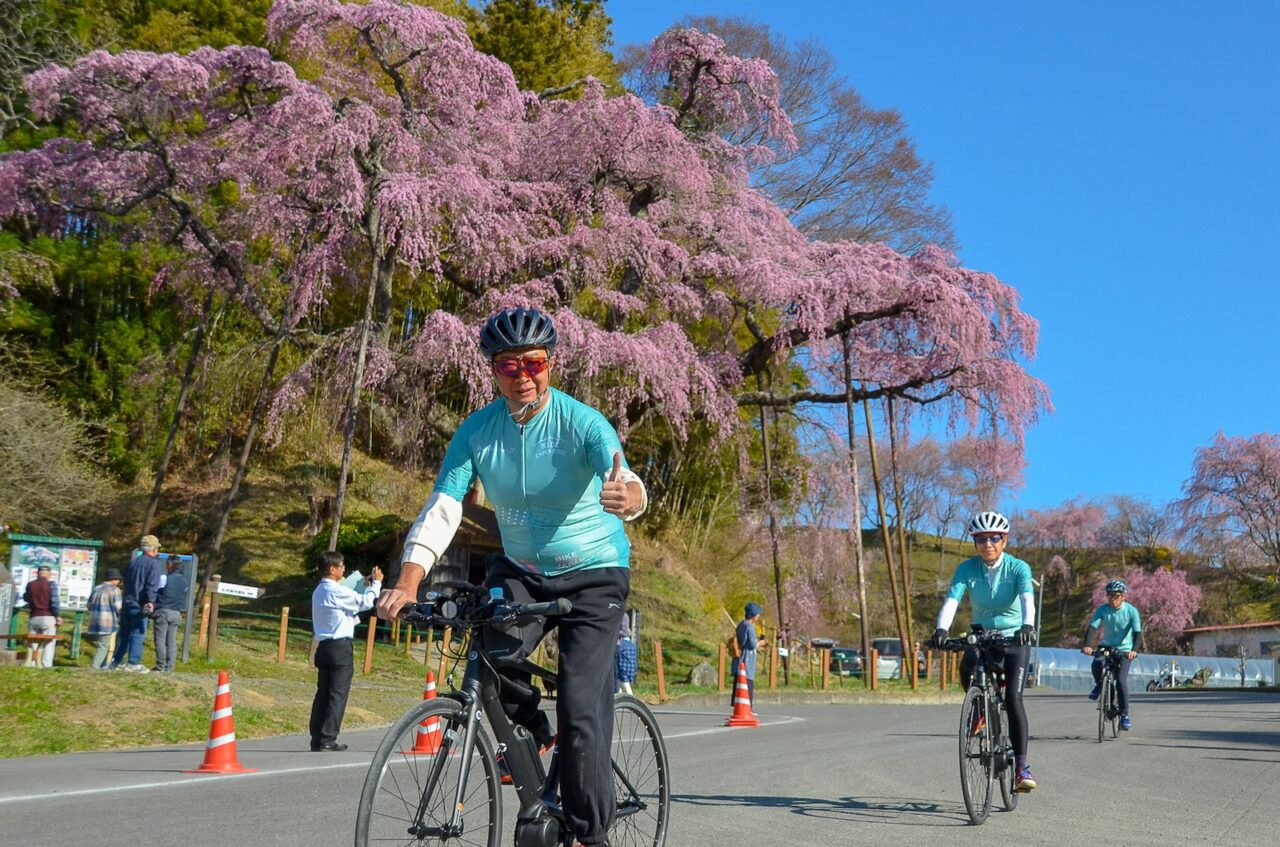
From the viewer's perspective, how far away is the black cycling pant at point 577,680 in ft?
15.1

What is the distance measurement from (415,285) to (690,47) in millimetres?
8719

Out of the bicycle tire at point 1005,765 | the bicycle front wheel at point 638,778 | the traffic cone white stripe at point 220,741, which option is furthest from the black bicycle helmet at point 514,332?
the traffic cone white stripe at point 220,741

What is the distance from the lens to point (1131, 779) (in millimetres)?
11039

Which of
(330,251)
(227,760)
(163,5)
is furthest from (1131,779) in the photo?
(163,5)

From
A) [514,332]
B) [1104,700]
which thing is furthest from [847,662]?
[514,332]

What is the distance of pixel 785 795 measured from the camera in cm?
900

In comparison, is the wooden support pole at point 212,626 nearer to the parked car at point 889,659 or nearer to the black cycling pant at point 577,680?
the black cycling pant at point 577,680

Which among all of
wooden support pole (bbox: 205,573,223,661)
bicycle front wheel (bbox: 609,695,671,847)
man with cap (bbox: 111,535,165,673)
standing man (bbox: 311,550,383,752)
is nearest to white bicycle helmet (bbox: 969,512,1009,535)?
bicycle front wheel (bbox: 609,695,671,847)

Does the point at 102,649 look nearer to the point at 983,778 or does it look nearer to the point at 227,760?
the point at 227,760

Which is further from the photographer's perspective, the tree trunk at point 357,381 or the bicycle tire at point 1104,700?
the tree trunk at point 357,381

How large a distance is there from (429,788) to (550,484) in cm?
114

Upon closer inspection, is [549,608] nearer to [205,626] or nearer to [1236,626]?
[205,626]

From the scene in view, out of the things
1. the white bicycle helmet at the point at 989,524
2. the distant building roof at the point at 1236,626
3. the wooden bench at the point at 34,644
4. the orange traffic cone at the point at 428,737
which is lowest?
the orange traffic cone at the point at 428,737

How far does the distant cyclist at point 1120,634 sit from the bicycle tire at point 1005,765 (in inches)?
302
